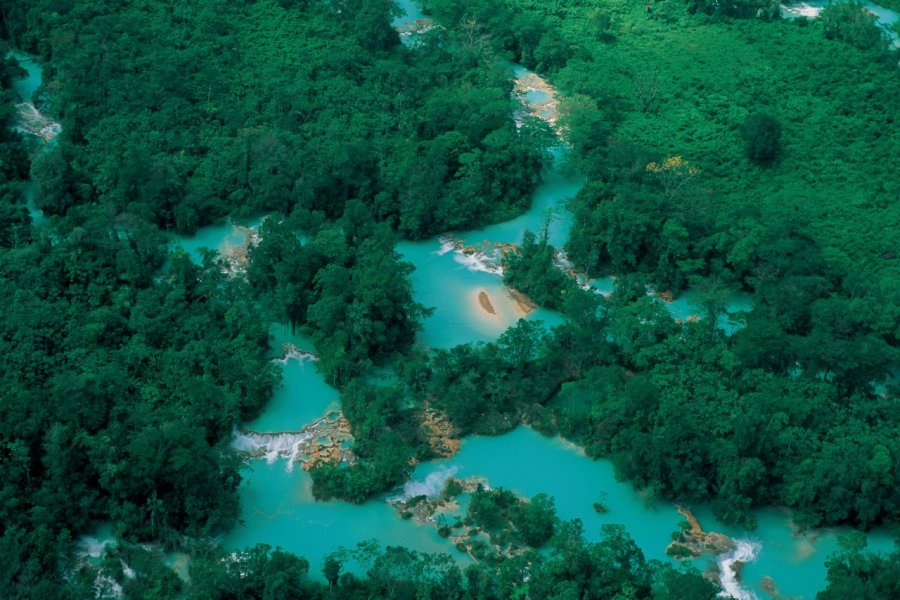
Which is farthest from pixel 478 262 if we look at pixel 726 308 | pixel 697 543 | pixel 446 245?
pixel 697 543

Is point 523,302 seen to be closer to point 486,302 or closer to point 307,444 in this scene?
point 486,302

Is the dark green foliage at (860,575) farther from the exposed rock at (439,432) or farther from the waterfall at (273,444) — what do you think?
the waterfall at (273,444)

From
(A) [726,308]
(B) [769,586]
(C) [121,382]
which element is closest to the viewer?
(B) [769,586]

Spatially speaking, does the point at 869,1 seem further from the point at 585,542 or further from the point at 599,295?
the point at 585,542

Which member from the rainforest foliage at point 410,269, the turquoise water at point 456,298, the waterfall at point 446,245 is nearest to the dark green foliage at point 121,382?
the rainforest foliage at point 410,269

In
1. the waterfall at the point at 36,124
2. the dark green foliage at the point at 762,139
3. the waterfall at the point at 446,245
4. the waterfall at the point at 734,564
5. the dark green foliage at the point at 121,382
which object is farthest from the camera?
the waterfall at the point at 36,124

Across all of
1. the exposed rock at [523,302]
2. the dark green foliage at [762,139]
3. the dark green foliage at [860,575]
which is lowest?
the exposed rock at [523,302]

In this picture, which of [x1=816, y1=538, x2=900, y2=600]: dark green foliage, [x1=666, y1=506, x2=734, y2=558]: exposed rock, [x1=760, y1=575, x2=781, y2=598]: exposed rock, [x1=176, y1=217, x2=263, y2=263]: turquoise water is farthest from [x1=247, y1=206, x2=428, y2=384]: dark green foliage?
[x1=816, y1=538, x2=900, y2=600]: dark green foliage
